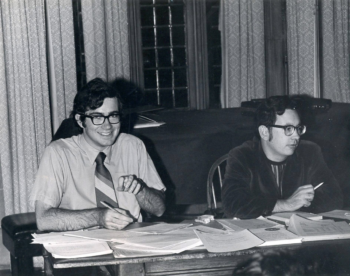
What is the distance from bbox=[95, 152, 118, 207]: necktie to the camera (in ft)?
6.71

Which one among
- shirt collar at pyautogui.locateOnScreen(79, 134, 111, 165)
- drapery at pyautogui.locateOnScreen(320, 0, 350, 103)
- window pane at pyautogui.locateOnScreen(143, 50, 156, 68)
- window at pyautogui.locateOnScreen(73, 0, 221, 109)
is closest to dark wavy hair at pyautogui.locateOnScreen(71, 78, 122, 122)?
shirt collar at pyautogui.locateOnScreen(79, 134, 111, 165)

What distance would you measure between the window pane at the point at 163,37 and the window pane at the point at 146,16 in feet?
0.33

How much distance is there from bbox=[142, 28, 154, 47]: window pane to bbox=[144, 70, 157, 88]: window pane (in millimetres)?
220

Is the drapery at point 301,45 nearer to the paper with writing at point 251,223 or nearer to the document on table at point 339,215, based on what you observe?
the document on table at point 339,215

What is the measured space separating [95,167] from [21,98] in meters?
1.72

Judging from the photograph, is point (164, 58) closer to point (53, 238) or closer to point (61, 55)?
point (61, 55)

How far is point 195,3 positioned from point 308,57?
3.33ft

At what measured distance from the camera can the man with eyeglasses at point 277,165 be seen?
2106mm

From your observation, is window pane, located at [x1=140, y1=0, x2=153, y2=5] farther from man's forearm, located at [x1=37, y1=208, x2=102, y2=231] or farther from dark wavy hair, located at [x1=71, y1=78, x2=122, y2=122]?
man's forearm, located at [x1=37, y1=208, x2=102, y2=231]

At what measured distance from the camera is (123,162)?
6.95 ft

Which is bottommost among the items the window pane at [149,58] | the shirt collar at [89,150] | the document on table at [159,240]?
the document on table at [159,240]

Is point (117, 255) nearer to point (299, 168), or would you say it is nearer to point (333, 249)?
point (333, 249)

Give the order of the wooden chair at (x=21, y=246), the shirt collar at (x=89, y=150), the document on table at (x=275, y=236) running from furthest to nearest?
the wooden chair at (x=21, y=246)
the shirt collar at (x=89, y=150)
the document on table at (x=275, y=236)

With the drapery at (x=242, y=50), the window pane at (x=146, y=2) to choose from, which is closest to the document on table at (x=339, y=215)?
the drapery at (x=242, y=50)
